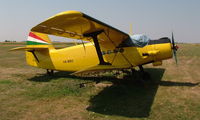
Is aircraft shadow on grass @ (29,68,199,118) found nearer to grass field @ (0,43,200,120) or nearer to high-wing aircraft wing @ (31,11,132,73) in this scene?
grass field @ (0,43,200,120)

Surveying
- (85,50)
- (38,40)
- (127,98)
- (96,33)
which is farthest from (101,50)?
(38,40)

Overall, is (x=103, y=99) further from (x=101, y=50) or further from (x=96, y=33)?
(x=101, y=50)

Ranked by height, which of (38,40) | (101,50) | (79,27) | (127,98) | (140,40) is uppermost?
(79,27)

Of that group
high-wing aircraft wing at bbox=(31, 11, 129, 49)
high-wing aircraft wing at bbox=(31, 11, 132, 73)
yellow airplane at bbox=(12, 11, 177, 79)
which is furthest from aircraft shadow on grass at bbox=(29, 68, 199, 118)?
high-wing aircraft wing at bbox=(31, 11, 129, 49)

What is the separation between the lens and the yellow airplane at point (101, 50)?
6154mm

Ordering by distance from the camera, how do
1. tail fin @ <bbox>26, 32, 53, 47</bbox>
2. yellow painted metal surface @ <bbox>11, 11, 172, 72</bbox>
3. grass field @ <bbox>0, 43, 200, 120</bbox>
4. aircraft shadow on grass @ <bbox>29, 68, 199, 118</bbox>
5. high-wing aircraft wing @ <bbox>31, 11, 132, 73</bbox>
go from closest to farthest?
grass field @ <bbox>0, 43, 200, 120</bbox> → aircraft shadow on grass @ <bbox>29, 68, 199, 118</bbox> → high-wing aircraft wing @ <bbox>31, 11, 132, 73</bbox> → yellow painted metal surface @ <bbox>11, 11, 172, 72</bbox> → tail fin @ <bbox>26, 32, 53, 47</bbox>

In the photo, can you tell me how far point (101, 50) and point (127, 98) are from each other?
284 centimetres

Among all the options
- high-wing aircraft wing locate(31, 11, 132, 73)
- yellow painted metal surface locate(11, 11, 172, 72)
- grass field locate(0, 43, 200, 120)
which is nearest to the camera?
grass field locate(0, 43, 200, 120)

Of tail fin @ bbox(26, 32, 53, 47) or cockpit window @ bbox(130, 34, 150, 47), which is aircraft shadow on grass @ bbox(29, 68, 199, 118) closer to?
cockpit window @ bbox(130, 34, 150, 47)

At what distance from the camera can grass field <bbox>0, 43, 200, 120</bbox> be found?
5.04m

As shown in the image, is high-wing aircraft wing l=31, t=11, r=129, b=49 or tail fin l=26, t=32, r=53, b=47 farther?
tail fin l=26, t=32, r=53, b=47

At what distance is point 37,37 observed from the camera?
35.5 ft

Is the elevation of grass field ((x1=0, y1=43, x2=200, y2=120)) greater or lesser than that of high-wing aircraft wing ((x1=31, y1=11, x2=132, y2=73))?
lesser

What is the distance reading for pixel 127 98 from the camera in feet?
20.6
